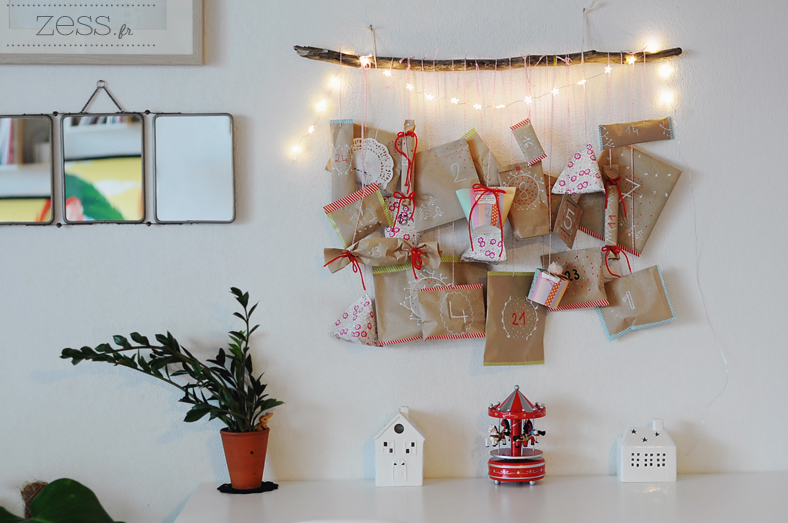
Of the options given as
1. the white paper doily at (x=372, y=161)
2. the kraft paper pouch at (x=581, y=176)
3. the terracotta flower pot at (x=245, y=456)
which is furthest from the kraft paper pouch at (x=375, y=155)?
the terracotta flower pot at (x=245, y=456)

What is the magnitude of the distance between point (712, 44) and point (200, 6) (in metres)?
1.25

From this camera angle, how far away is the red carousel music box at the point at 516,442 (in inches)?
59.0

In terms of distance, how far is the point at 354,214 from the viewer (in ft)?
5.05

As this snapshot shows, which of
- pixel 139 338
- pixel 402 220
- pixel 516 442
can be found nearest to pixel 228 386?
pixel 139 338

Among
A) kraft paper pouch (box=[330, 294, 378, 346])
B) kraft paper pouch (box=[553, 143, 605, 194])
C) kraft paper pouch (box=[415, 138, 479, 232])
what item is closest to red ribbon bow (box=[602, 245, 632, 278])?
kraft paper pouch (box=[553, 143, 605, 194])

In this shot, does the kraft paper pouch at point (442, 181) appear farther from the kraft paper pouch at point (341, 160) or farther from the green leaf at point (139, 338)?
the green leaf at point (139, 338)

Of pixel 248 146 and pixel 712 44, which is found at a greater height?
pixel 712 44

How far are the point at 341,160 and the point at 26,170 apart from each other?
0.73 metres

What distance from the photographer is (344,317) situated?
155 centimetres

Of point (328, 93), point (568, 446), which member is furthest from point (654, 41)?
point (568, 446)

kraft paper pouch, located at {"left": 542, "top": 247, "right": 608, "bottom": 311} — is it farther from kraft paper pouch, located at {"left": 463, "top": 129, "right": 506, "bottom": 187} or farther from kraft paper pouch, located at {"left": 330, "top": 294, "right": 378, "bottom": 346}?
kraft paper pouch, located at {"left": 330, "top": 294, "right": 378, "bottom": 346}

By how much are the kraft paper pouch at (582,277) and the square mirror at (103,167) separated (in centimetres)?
100

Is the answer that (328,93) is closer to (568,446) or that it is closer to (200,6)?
(200,6)

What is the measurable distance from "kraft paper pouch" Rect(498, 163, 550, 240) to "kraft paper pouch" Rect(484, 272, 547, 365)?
11 cm
